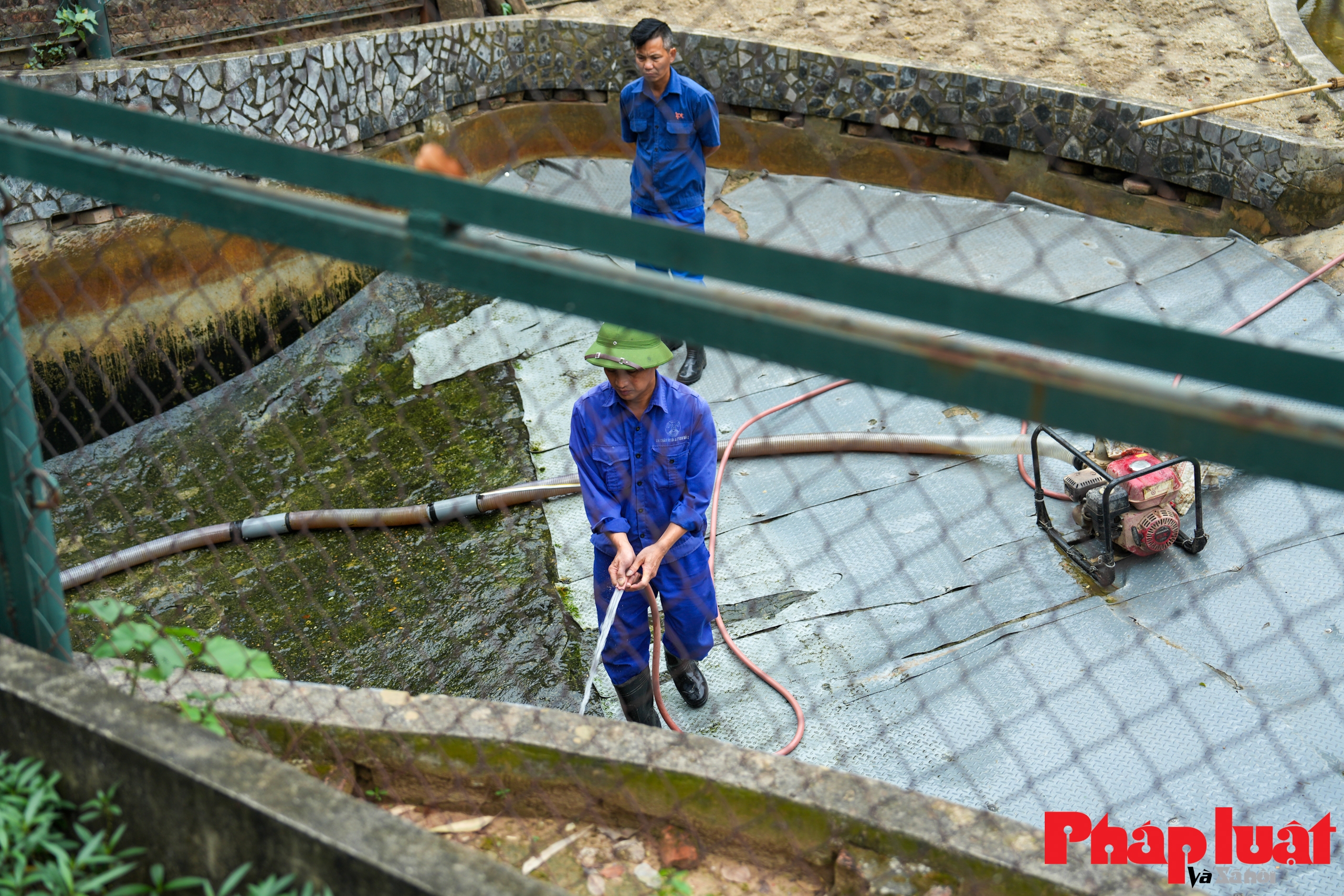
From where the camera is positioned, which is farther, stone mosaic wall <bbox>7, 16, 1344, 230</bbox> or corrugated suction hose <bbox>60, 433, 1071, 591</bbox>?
stone mosaic wall <bbox>7, 16, 1344, 230</bbox>

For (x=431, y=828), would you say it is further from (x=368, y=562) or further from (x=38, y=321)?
(x=38, y=321)

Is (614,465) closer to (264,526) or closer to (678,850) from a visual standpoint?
(678,850)

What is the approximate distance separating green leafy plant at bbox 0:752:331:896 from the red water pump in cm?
315

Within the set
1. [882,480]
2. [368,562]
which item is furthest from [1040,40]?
[368,562]

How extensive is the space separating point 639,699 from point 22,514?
202 cm

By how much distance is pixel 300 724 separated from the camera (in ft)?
7.85

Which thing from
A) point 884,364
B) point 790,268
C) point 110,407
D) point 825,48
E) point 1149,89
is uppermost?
point 790,268

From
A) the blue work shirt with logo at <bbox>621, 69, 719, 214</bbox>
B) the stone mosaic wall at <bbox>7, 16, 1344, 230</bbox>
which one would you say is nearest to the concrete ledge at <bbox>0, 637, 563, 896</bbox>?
the blue work shirt with logo at <bbox>621, 69, 719, 214</bbox>

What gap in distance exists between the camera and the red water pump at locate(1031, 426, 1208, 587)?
384cm

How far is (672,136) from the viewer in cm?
494

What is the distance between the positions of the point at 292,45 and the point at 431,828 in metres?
5.68

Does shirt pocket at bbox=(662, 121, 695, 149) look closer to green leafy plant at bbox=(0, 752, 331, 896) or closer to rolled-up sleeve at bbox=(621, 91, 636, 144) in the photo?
rolled-up sleeve at bbox=(621, 91, 636, 144)

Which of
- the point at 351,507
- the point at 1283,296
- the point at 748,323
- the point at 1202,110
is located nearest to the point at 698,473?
the point at 748,323

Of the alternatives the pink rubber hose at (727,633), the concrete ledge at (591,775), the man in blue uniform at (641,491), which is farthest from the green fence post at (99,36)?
the concrete ledge at (591,775)
